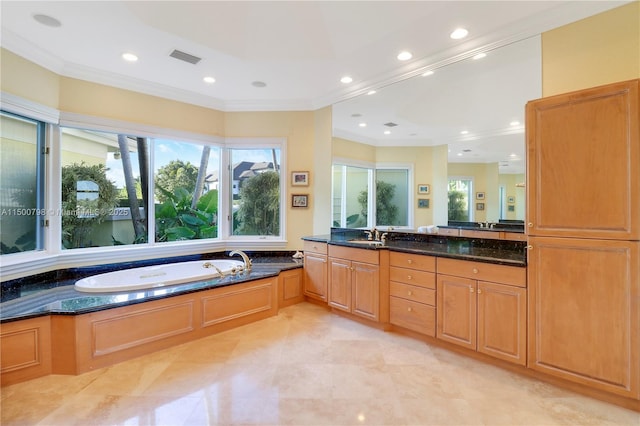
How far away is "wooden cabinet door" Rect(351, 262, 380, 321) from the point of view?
309 centimetres

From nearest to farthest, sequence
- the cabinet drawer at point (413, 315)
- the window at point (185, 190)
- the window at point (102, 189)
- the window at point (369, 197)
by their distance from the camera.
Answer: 1. the cabinet drawer at point (413, 315)
2. the window at point (102, 189)
3. the window at point (369, 197)
4. the window at point (185, 190)

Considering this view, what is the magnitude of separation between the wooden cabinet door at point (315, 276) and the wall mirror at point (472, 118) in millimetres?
1490

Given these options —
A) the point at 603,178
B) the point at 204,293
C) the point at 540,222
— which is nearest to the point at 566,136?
the point at 603,178

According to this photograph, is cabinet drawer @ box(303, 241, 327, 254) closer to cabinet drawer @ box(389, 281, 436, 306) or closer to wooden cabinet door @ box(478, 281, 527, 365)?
cabinet drawer @ box(389, 281, 436, 306)

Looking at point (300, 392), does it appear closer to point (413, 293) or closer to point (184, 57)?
point (413, 293)

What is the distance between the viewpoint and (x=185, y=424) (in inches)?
68.1

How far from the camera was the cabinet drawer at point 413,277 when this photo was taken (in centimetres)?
272

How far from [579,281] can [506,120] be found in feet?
4.93

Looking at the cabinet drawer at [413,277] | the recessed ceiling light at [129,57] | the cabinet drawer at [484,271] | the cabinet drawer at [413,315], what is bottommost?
the cabinet drawer at [413,315]

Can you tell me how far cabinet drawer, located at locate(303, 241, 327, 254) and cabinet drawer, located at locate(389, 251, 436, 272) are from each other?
0.95 metres

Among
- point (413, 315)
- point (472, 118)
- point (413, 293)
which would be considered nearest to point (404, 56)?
point (472, 118)

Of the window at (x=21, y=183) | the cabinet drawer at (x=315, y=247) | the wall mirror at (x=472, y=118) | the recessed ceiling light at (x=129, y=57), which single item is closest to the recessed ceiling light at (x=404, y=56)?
the wall mirror at (x=472, y=118)

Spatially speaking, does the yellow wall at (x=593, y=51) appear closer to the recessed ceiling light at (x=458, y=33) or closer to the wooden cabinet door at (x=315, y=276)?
the recessed ceiling light at (x=458, y=33)

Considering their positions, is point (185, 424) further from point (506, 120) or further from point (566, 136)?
point (506, 120)
